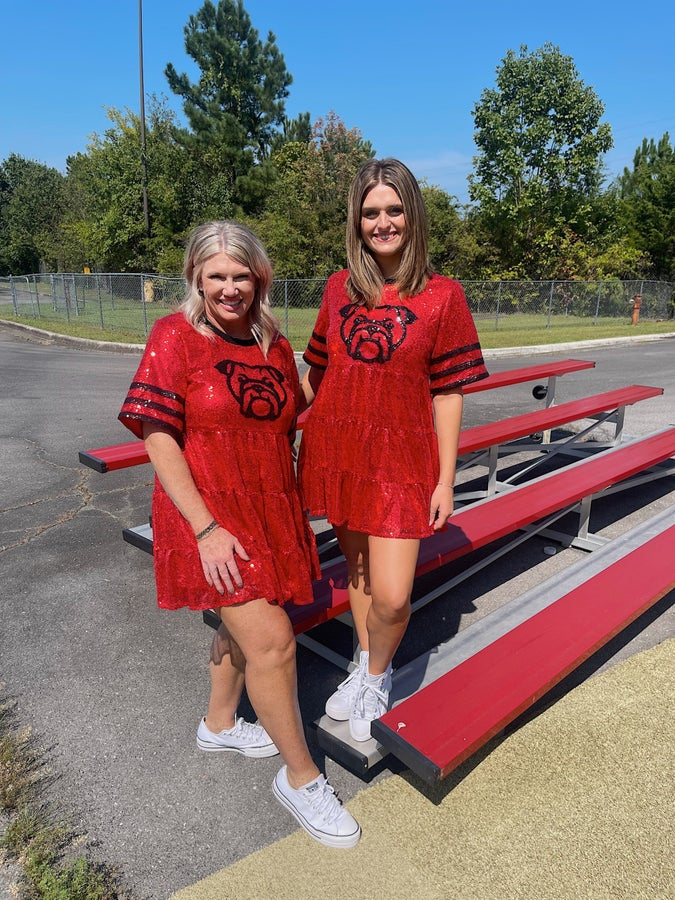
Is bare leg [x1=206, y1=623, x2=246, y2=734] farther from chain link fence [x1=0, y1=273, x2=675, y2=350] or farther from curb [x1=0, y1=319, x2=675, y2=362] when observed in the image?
chain link fence [x1=0, y1=273, x2=675, y2=350]

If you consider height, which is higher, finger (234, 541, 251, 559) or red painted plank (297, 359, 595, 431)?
red painted plank (297, 359, 595, 431)

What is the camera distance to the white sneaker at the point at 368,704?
221 cm

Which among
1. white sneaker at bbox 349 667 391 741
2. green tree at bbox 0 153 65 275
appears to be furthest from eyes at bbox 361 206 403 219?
green tree at bbox 0 153 65 275

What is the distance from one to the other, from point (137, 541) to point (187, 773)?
1571 mm

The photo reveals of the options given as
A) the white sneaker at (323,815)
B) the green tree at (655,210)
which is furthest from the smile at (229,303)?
the green tree at (655,210)

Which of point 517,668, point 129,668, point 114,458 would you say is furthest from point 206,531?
point 114,458

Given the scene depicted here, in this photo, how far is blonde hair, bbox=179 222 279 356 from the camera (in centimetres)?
187

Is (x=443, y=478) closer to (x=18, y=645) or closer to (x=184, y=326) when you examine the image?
(x=184, y=326)

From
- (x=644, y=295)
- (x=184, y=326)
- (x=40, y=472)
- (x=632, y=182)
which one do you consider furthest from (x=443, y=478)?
(x=632, y=182)

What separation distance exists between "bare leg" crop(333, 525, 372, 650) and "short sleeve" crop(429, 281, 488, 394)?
1.95 feet

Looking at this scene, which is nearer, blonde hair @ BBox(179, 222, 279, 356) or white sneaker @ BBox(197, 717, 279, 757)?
blonde hair @ BBox(179, 222, 279, 356)

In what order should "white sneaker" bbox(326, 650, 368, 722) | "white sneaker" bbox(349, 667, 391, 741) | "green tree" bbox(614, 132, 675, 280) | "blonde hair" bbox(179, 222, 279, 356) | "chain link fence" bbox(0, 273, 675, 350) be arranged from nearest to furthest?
"blonde hair" bbox(179, 222, 279, 356), "white sneaker" bbox(349, 667, 391, 741), "white sneaker" bbox(326, 650, 368, 722), "chain link fence" bbox(0, 273, 675, 350), "green tree" bbox(614, 132, 675, 280)

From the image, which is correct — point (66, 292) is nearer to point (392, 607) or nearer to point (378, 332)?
point (378, 332)

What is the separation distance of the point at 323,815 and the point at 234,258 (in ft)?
Result: 5.60
